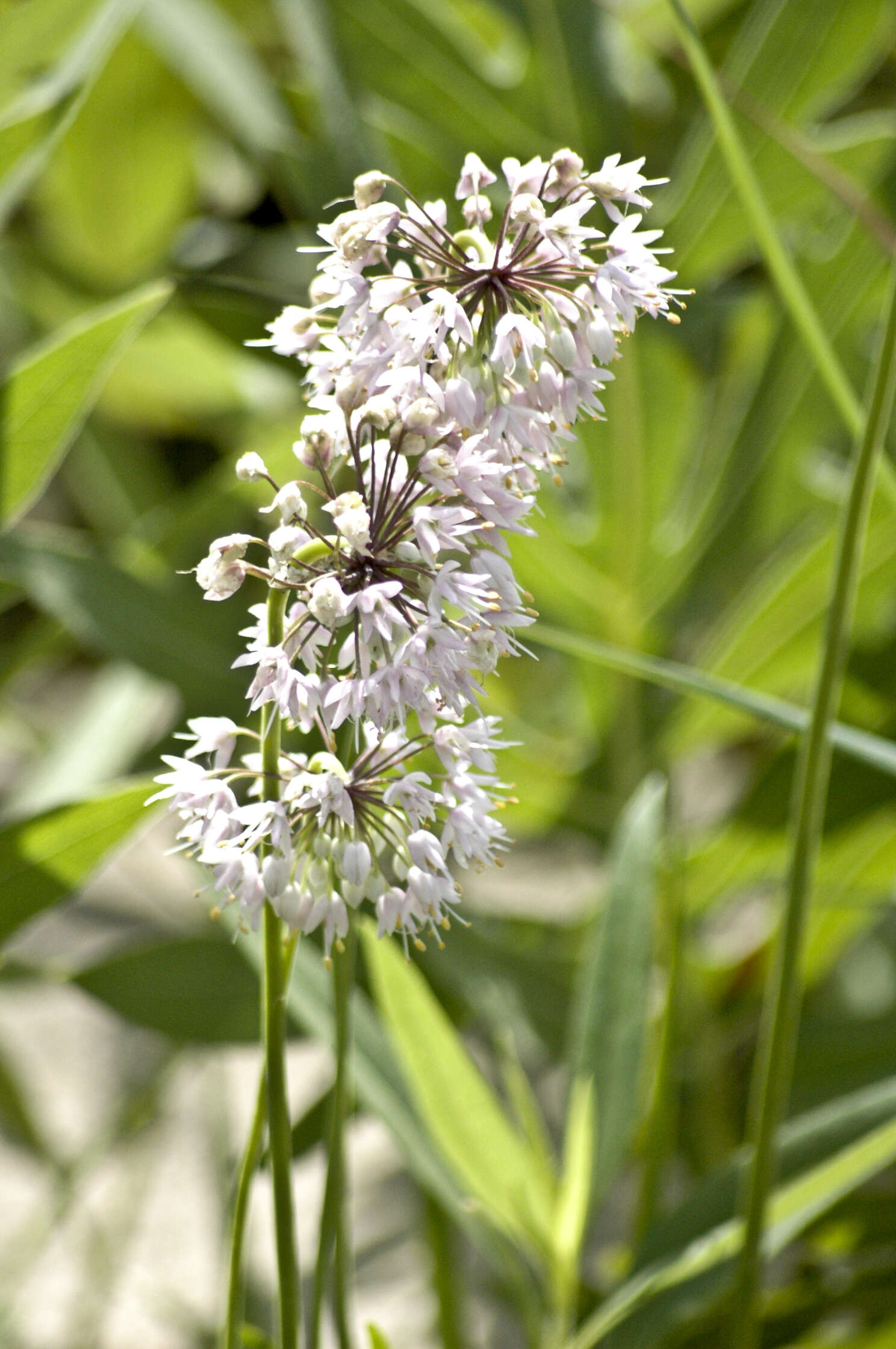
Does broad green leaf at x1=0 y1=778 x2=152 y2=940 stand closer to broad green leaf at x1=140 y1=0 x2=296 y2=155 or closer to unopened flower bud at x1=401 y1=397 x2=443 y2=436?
unopened flower bud at x1=401 y1=397 x2=443 y2=436

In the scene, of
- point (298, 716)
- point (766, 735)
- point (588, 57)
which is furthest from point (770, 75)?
point (298, 716)

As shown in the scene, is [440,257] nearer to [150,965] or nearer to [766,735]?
[150,965]

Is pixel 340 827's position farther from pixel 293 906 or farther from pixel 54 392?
pixel 54 392

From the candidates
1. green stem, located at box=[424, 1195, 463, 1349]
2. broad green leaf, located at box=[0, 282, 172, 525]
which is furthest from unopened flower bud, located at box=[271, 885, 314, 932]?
green stem, located at box=[424, 1195, 463, 1349]

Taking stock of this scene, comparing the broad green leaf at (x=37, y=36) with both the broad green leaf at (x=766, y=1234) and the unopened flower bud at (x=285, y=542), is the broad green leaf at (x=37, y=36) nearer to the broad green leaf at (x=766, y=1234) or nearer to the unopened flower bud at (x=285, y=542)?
the unopened flower bud at (x=285, y=542)

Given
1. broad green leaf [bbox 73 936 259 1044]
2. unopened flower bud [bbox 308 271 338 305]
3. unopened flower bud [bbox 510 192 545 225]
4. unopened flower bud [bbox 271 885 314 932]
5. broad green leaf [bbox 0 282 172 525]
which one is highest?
broad green leaf [bbox 0 282 172 525]

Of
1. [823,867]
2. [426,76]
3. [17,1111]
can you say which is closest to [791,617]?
[823,867]

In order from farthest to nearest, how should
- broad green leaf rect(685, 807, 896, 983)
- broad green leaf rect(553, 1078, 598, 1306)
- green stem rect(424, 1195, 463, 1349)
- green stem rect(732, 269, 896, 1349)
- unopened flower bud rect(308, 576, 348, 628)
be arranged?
1. broad green leaf rect(685, 807, 896, 983)
2. green stem rect(424, 1195, 463, 1349)
3. broad green leaf rect(553, 1078, 598, 1306)
4. green stem rect(732, 269, 896, 1349)
5. unopened flower bud rect(308, 576, 348, 628)
